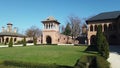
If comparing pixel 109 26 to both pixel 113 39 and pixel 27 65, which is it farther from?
pixel 27 65

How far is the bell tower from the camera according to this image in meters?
60.6

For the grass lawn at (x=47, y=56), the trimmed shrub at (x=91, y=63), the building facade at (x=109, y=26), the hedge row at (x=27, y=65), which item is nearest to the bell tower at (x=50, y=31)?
the building facade at (x=109, y=26)

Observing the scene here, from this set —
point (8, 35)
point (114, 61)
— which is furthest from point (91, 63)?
point (8, 35)

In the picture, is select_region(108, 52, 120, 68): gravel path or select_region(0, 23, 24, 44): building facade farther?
select_region(0, 23, 24, 44): building facade

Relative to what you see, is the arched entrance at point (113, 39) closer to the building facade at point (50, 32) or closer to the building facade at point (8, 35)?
the building facade at point (50, 32)

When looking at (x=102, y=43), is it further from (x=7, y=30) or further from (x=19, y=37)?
(x=7, y=30)

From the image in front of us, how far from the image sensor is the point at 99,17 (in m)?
53.1

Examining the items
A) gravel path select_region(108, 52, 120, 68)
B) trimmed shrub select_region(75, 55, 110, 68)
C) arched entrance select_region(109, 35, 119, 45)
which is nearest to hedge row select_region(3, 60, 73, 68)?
trimmed shrub select_region(75, 55, 110, 68)

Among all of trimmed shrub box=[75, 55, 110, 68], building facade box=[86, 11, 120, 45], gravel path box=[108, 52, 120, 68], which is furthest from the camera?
building facade box=[86, 11, 120, 45]

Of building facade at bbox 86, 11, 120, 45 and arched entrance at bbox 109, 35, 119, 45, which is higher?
building facade at bbox 86, 11, 120, 45

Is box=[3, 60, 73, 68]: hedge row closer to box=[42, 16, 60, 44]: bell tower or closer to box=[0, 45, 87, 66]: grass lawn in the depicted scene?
box=[0, 45, 87, 66]: grass lawn

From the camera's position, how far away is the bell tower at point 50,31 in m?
60.6

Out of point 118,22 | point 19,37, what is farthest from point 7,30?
point 118,22

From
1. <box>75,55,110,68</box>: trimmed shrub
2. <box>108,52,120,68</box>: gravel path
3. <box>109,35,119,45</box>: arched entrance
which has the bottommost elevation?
<box>108,52,120,68</box>: gravel path
